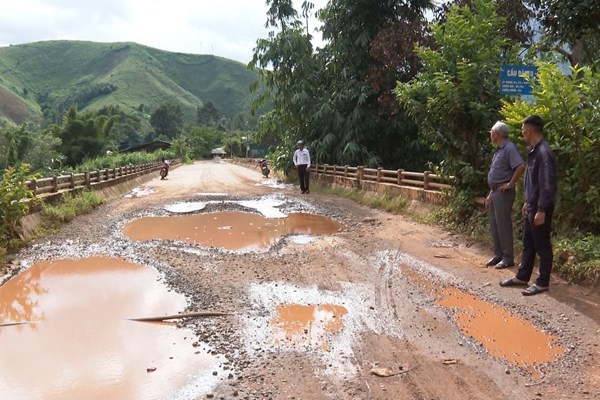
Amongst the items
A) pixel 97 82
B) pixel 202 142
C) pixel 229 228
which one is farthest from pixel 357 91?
pixel 97 82

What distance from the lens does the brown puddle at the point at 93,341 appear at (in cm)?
333

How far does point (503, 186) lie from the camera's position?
5.69m

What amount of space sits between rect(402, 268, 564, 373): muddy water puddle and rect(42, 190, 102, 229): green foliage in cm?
783

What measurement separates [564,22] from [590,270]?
3441mm

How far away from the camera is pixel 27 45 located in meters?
190

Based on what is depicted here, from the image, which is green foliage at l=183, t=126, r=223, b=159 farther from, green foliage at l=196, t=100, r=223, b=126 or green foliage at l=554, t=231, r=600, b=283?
green foliage at l=554, t=231, r=600, b=283

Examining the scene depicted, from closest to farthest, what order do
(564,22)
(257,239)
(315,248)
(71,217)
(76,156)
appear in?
(564,22)
(315,248)
(257,239)
(71,217)
(76,156)

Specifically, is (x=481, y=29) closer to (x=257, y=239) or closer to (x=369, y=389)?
(x=257, y=239)

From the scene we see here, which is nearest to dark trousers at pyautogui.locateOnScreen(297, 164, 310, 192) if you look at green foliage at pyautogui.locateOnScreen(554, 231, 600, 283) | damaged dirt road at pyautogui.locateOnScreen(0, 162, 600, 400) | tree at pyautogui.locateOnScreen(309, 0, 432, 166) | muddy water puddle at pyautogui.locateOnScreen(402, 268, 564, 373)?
tree at pyautogui.locateOnScreen(309, 0, 432, 166)

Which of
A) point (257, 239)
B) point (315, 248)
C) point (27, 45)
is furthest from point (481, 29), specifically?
point (27, 45)

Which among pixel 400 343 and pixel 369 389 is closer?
pixel 369 389

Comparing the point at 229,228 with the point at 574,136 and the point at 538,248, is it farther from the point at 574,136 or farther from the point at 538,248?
the point at 574,136

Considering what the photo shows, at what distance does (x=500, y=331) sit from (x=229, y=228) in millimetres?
6441

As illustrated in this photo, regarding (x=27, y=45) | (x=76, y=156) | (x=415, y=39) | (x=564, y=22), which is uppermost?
(x=27, y=45)
